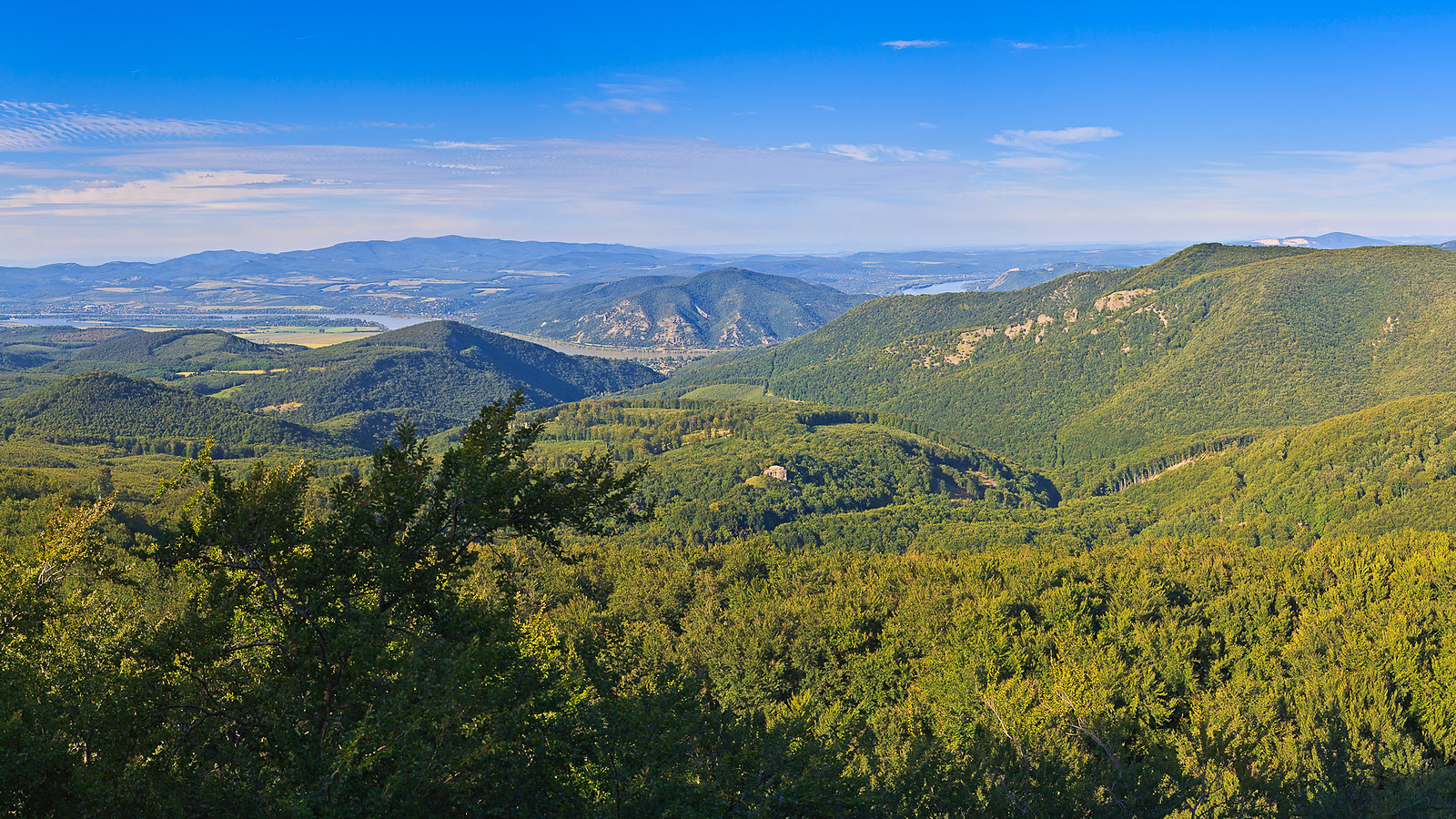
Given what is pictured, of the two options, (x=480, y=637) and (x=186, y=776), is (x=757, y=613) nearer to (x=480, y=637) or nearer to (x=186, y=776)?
(x=480, y=637)

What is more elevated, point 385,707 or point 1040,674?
point 385,707

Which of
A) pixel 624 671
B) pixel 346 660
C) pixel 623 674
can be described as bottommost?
pixel 623 674

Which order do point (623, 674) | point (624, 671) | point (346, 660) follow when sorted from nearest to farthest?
point (346, 660) < point (624, 671) < point (623, 674)

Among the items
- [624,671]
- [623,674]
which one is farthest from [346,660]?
[623,674]

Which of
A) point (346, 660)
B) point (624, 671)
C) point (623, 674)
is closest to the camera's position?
point (346, 660)

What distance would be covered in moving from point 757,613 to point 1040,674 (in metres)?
23.1

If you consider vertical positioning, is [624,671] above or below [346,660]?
below

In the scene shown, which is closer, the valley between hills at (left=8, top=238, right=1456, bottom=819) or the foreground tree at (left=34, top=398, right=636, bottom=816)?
the foreground tree at (left=34, top=398, right=636, bottom=816)

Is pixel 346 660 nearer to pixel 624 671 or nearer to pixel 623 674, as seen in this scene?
pixel 624 671

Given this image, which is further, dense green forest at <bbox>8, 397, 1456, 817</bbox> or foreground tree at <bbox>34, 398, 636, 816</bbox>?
dense green forest at <bbox>8, 397, 1456, 817</bbox>

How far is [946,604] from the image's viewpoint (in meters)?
64.6

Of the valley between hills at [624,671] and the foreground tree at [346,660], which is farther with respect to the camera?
the valley between hills at [624,671]

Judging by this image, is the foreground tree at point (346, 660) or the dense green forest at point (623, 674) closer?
the foreground tree at point (346, 660)

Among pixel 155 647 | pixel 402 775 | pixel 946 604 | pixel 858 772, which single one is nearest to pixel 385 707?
pixel 402 775
